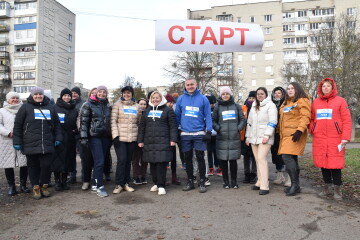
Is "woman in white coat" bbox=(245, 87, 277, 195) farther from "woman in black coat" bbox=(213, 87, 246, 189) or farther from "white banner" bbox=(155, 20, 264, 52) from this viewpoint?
"white banner" bbox=(155, 20, 264, 52)

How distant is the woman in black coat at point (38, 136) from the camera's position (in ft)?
18.4

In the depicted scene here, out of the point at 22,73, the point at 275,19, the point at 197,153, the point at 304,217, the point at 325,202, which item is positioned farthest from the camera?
the point at 275,19

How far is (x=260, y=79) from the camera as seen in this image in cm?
5772

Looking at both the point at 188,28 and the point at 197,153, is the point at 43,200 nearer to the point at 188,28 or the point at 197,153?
the point at 197,153

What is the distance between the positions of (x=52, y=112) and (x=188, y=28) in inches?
135

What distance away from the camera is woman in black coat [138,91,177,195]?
20.0ft

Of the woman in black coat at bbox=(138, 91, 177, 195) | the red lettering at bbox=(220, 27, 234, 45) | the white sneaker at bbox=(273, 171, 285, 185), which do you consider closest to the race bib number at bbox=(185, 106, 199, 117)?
the woman in black coat at bbox=(138, 91, 177, 195)

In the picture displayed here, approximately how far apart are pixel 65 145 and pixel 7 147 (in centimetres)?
104

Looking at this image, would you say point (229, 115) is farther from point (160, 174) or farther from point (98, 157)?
point (98, 157)

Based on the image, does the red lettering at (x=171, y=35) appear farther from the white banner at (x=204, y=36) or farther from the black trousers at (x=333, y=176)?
the black trousers at (x=333, y=176)

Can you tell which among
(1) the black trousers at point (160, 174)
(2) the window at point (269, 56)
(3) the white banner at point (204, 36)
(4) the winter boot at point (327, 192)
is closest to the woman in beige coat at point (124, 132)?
(1) the black trousers at point (160, 174)

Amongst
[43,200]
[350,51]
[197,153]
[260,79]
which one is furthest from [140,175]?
[260,79]

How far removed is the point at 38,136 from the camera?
223 inches

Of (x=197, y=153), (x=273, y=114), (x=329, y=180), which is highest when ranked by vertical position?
(x=273, y=114)
